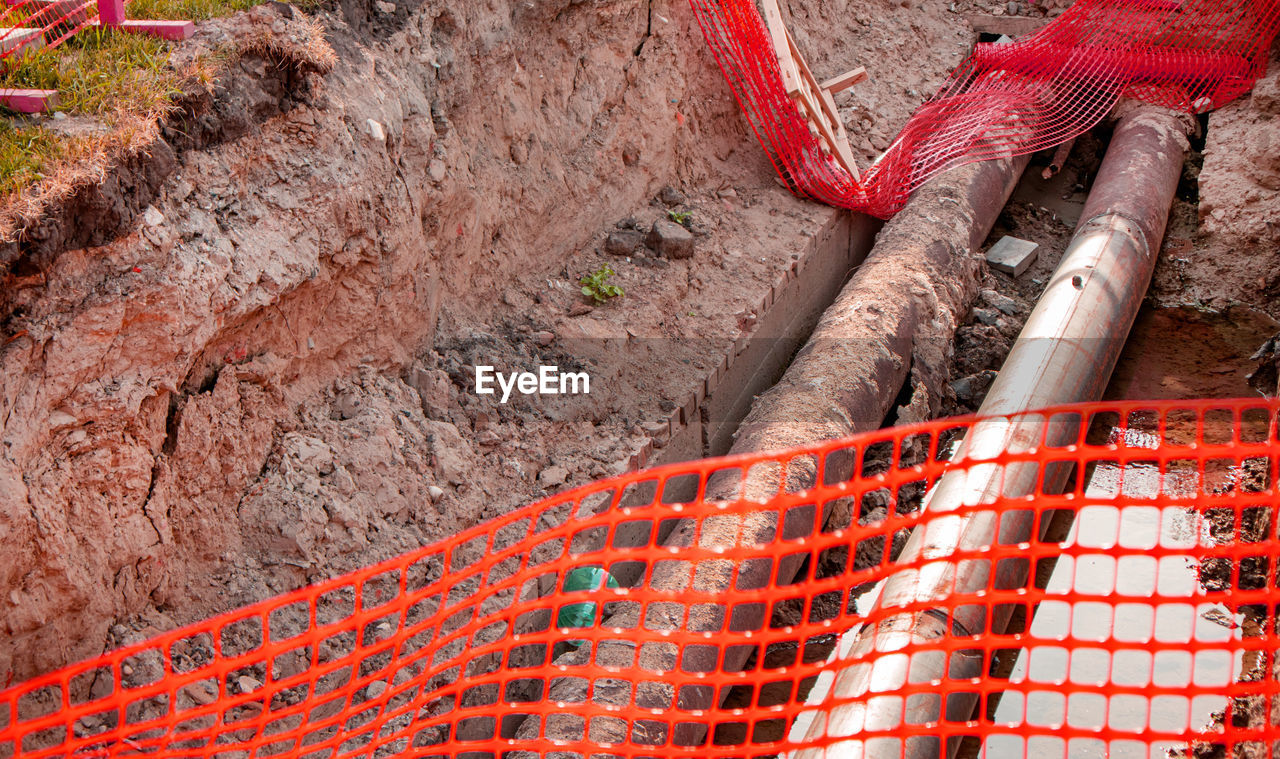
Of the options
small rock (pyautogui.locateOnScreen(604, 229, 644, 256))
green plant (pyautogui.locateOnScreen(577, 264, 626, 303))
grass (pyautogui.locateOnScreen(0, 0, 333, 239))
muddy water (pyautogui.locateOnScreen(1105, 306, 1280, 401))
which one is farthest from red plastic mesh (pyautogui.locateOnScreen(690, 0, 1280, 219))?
grass (pyautogui.locateOnScreen(0, 0, 333, 239))

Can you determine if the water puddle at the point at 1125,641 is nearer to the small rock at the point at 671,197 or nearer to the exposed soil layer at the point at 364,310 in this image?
the exposed soil layer at the point at 364,310

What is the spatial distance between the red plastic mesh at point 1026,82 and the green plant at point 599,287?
1.67m

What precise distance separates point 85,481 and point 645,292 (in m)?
2.99

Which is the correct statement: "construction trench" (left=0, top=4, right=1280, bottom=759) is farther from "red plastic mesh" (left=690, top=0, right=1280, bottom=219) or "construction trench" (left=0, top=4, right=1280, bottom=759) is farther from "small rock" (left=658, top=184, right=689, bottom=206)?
"red plastic mesh" (left=690, top=0, right=1280, bottom=219)

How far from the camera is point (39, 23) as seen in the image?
397 cm

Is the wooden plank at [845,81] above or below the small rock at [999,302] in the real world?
above

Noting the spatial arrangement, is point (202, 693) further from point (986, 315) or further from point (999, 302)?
point (999, 302)

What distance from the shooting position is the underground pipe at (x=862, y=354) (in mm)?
3705

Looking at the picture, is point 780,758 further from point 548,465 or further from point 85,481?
point 85,481

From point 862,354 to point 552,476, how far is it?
164 cm

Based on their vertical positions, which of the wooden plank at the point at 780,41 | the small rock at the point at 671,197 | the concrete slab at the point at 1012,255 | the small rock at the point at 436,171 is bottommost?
the concrete slab at the point at 1012,255

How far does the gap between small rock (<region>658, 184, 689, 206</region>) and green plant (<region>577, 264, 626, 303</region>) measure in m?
0.86

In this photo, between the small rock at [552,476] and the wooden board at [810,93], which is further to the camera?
the wooden board at [810,93]

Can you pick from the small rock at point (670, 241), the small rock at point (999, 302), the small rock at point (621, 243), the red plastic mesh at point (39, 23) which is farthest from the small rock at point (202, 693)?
the small rock at point (999, 302)
